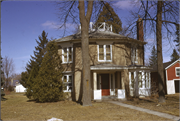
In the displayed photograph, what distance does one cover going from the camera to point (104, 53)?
17703 mm

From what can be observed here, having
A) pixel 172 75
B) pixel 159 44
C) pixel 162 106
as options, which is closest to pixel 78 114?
pixel 162 106

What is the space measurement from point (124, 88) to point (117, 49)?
3984mm

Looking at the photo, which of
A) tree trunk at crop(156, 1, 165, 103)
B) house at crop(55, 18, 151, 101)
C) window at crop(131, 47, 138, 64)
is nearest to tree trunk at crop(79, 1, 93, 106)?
house at crop(55, 18, 151, 101)

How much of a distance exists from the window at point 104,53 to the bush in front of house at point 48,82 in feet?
14.5

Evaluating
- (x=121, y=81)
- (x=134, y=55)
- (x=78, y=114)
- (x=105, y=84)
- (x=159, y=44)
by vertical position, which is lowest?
(x=78, y=114)

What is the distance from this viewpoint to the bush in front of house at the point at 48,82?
49.2 ft

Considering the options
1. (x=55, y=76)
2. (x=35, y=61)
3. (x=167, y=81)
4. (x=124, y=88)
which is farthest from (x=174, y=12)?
(x=35, y=61)

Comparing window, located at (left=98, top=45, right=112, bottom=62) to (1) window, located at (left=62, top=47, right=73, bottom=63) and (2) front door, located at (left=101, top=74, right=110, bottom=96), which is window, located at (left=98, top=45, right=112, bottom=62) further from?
(1) window, located at (left=62, top=47, right=73, bottom=63)

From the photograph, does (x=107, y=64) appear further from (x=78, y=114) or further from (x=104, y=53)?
(x=78, y=114)

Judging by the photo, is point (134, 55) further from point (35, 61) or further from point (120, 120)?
point (35, 61)

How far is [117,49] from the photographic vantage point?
702 inches

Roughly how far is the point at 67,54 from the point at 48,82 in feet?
14.4

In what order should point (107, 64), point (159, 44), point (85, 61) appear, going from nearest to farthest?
1. point (85, 61)
2. point (159, 44)
3. point (107, 64)

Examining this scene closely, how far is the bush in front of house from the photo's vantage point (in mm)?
15000
